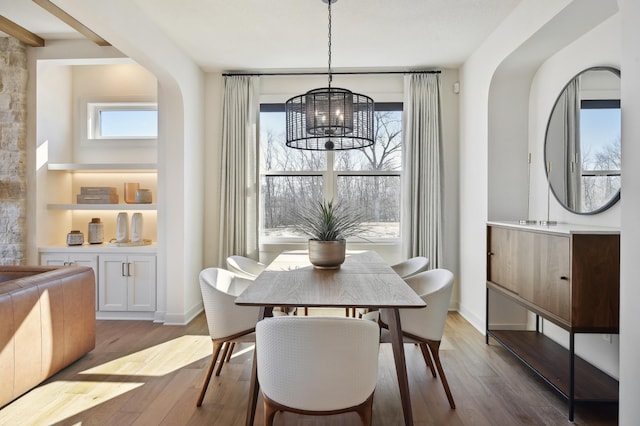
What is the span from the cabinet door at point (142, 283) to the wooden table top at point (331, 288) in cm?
176

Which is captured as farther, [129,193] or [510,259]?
[129,193]

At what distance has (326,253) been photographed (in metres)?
2.59

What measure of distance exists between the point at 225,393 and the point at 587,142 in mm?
2983

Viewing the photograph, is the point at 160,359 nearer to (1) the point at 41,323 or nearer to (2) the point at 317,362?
(1) the point at 41,323

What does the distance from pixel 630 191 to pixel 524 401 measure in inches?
55.7

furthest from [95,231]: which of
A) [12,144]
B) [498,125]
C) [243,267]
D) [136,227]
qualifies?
[498,125]

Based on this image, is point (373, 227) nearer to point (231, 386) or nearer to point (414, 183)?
point (414, 183)

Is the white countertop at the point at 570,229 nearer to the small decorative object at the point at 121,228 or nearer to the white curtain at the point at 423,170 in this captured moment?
the white curtain at the point at 423,170

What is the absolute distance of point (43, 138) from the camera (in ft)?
12.6

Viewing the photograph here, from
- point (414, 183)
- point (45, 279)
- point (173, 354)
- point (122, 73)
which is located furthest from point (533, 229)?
point (122, 73)

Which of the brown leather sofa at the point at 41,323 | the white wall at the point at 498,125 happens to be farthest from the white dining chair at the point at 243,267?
the white wall at the point at 498,125

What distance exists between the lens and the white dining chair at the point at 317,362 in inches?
56.9

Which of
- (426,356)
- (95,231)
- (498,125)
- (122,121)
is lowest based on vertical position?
(426,356)

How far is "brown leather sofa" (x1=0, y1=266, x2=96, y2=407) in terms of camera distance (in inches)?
86.9
